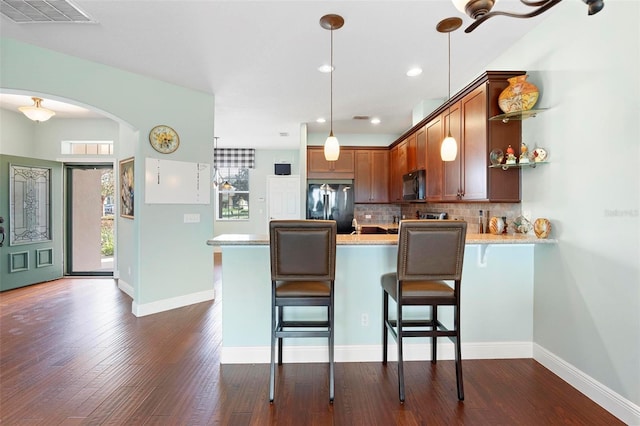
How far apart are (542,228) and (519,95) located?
1031mm

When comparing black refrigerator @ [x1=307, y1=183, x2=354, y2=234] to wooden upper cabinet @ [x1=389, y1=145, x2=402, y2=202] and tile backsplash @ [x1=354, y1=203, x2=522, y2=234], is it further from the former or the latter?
wooden upper cabinet @ [x1=389, y1=145, x2=402, y2=202]

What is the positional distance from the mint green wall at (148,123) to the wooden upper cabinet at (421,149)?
2.80m

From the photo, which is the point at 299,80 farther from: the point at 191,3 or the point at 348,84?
the point at 191,3

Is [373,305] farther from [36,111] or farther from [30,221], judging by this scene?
[30,221]

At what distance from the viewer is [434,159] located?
3.63m

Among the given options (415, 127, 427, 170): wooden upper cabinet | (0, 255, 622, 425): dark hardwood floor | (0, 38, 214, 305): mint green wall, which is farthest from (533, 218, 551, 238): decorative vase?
(0, 38, 214, 305): mint green wall

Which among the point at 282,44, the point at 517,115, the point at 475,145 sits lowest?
the point at 475,145

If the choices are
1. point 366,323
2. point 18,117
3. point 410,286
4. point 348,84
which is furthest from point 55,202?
point 410,286

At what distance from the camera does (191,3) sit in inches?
88.7

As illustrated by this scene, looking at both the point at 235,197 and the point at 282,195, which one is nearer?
the point at 282,195

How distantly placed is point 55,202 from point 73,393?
425 centimetres

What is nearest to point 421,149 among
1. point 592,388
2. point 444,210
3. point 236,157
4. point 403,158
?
point 403,158

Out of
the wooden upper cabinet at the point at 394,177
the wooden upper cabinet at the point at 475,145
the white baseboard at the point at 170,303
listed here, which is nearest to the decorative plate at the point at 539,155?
the wooden upper cabinet at the point at 475,145

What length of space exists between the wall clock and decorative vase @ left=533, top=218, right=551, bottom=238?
12.7 feet
